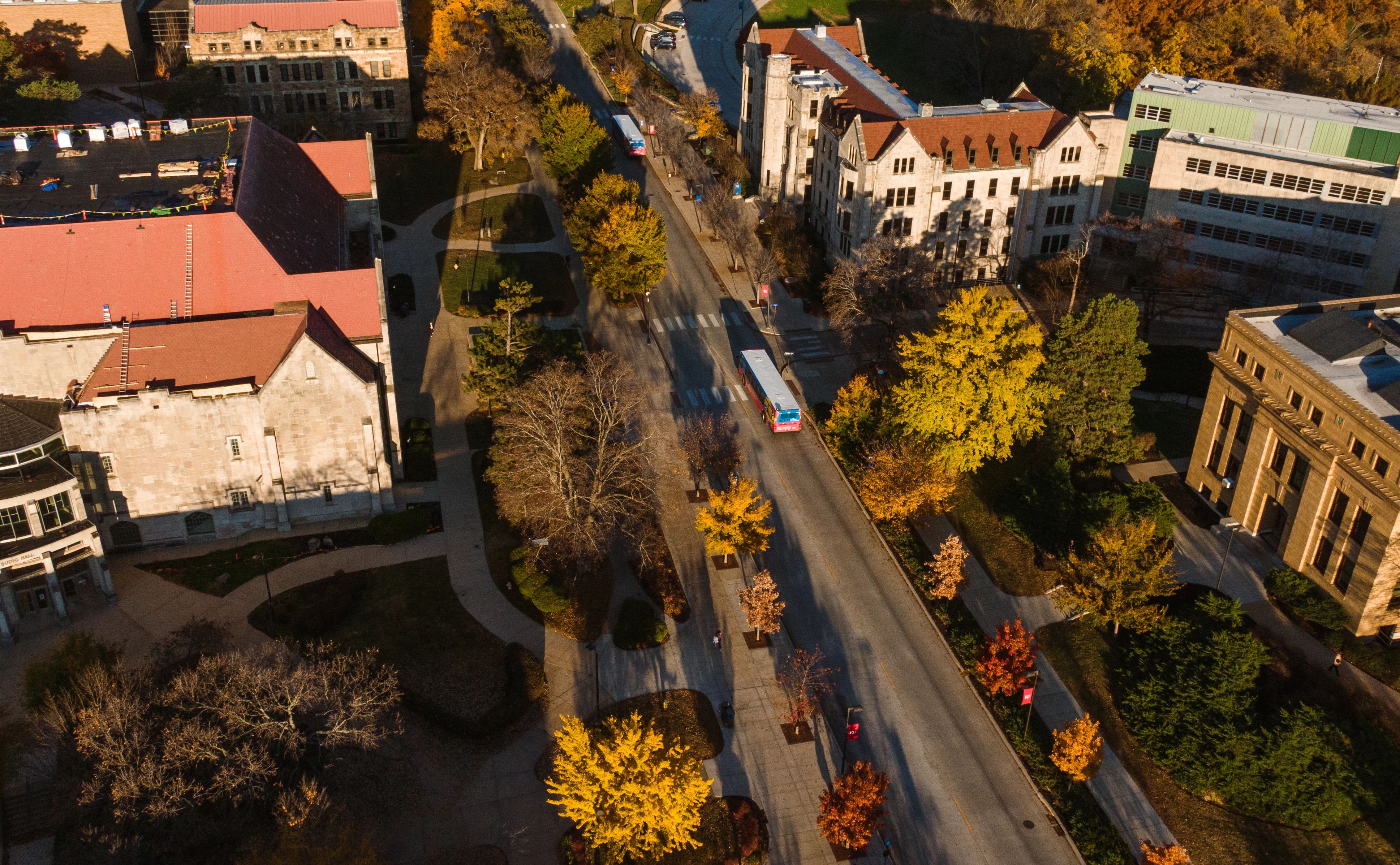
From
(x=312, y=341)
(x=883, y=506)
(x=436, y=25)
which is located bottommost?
(x=883, y=506)

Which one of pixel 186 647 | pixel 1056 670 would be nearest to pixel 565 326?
pixel 186 647

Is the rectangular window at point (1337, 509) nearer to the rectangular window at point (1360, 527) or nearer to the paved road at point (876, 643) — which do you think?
the rectangular window at point (1360, 527)

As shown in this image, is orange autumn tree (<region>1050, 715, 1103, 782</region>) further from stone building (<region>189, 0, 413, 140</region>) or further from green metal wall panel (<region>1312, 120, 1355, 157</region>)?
stone building (<region>189, 0, 413, 140</region>)

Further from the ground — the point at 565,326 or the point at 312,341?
the point at 312,341

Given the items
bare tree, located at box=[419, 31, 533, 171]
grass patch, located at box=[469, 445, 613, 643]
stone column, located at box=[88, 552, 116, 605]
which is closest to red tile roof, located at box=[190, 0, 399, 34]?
bare tree, located at box=[419, 31, 533, 171]

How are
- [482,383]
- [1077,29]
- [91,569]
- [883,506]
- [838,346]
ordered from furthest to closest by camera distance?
[1077,29] < [838,346] < [482,383] < [883,506] < [91,569]

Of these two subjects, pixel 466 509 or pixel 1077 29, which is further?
pixel 1077 29

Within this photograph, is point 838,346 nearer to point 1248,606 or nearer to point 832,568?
point 832,568

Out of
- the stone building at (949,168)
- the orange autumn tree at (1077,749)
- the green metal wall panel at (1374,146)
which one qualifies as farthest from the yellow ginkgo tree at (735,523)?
the green metal wall panel at (1374,146)
